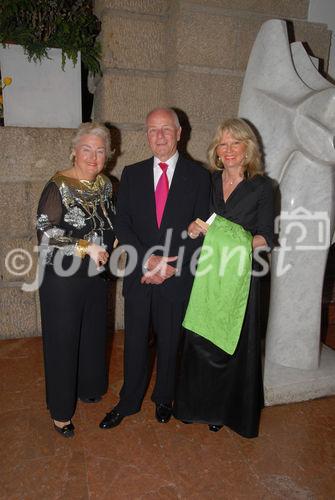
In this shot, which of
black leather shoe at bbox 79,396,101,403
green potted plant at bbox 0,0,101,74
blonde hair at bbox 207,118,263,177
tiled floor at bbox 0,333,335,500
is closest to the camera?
tiled floor at bbox 0,333,335,500

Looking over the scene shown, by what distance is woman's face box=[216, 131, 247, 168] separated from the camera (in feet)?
6.24

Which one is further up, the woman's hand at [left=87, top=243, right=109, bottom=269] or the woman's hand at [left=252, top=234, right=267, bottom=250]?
the woman's hand at [left=252, top=234, right=267, bottom=250]

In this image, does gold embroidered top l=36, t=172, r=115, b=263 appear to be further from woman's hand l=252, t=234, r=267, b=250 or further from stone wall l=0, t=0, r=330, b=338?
stone wall l=0, t=0, r=330, b=338

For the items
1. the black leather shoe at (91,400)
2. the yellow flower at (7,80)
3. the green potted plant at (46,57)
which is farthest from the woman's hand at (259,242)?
the yellow flower at (7,80)

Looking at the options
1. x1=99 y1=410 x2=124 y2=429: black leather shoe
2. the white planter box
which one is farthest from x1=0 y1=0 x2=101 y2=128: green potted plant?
x1=99 y1=410 x2=124 y2=429: black leather shoe

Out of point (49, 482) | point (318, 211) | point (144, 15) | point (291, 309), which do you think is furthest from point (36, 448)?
point (144, 15)

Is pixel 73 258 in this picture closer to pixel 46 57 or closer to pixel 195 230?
pixel 195 230

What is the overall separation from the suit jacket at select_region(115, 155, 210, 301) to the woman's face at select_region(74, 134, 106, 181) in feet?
0.52

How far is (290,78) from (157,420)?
204cm

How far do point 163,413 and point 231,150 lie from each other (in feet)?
4.80

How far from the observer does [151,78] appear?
2.98m

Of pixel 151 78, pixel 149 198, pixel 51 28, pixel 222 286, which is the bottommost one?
pixel 222 286

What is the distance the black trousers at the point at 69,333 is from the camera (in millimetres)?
1998

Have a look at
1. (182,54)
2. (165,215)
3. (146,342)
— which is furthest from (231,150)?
(182,54)
